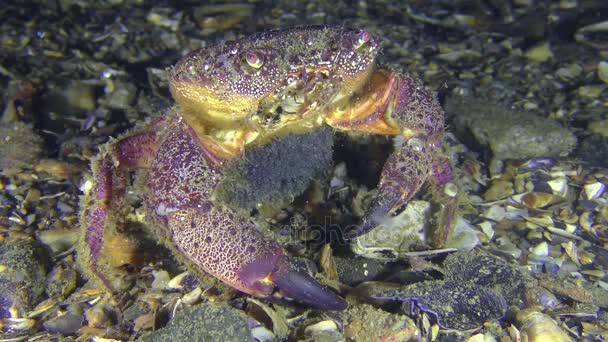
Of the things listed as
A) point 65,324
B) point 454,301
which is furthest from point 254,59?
point 65,324

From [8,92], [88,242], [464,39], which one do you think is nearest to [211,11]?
[8,92]

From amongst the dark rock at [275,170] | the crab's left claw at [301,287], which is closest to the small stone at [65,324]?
the dark rock at [275,170]

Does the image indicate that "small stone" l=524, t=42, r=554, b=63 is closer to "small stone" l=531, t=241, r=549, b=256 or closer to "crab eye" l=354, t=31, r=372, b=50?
"small stone" l=531, t=241, r=549, b=256

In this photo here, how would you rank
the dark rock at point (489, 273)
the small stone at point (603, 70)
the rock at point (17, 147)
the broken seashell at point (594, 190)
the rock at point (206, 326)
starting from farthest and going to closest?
the small stone at point (603, 70) < the rock at point (17, 147) < the broken seashell at point (594, 190) < the dark rock at point (489, 273) < the rock at point (206, 326)

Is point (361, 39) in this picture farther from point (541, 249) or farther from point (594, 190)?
point (594, 190)

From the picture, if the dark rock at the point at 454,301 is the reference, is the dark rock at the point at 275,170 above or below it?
above

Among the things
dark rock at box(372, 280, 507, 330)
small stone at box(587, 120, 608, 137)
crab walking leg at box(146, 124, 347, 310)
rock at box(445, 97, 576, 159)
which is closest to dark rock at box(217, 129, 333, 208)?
crab walking leg at box(146, 124, 347, 310)

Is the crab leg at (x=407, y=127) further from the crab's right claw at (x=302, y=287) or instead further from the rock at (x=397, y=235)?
the crab's right claw at (x=302, y=287)
